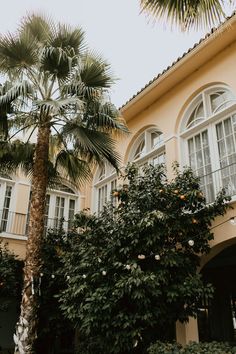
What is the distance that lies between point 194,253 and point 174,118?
14.5 ft

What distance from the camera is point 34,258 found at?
7793 millimetres

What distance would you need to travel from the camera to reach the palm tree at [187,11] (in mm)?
5020

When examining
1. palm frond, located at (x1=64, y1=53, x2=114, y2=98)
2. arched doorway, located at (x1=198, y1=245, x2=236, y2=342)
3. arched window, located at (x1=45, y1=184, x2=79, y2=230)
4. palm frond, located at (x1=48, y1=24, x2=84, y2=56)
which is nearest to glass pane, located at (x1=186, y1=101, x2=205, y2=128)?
palm frond, located at (x1=64, y1=53, x2=114, y2=98)

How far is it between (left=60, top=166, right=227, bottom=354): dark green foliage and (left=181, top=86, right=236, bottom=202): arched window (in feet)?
2.81

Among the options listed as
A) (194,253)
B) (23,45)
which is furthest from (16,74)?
(194,253)

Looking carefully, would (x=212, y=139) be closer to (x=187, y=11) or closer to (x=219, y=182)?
(x=219, y=182)

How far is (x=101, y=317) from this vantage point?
273 inches

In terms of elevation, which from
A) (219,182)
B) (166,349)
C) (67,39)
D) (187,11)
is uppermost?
(67,39)

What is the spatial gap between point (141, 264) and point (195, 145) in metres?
4.15

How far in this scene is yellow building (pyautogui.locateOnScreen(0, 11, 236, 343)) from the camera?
866 centimetres

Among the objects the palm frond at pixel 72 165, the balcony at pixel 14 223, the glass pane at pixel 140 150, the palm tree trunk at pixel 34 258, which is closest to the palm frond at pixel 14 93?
the palm tree trunk at pixel 34 258

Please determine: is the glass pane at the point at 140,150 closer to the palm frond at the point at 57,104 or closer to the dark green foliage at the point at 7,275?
the palm frond at the point at 57,104

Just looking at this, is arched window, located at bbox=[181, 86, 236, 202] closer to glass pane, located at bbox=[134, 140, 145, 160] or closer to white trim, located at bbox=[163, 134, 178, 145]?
white trim, located at bbox=[163, 134, 178, 145]

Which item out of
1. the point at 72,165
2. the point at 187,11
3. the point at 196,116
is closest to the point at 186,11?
the point at 187,11
